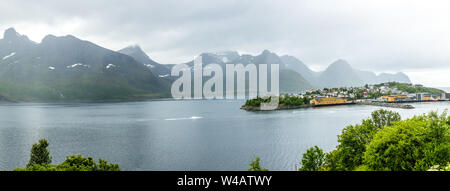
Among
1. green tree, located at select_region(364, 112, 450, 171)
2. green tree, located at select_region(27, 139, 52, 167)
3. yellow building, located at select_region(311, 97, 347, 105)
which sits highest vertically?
green tree, located at select_region(364, 112, 450, 171)

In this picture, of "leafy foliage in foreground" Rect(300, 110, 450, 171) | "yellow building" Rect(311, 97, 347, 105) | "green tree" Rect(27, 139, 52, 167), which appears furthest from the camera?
"yellow building" Rect(311, 97, 347, 105)

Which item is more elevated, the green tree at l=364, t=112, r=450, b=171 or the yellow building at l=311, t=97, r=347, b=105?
the green tree at l=364, t=112, r=450, b=171

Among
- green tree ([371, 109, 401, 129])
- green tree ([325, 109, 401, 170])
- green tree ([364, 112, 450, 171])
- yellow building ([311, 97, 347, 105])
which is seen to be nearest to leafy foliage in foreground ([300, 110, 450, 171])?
green tree ([364, 112, 450, 171])

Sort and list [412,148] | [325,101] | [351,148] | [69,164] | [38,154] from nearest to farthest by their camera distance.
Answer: [412,148], [69,164], [351,148], [38,154], [325,101]

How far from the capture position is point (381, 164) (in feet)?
48.9

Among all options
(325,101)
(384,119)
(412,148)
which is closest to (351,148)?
(412,148)

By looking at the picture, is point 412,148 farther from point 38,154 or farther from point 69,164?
point 38,154

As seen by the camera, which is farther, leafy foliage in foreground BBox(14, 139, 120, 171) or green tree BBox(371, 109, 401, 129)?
green tree BBox(371, 109, 401, 129)

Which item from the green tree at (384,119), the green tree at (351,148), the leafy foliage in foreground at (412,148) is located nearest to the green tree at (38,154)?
the green tree at (351,148)

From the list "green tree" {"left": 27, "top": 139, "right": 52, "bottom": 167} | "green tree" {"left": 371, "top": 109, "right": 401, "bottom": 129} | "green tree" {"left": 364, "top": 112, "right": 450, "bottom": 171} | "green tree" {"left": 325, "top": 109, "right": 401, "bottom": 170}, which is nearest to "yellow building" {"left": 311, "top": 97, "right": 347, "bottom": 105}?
"green tree" {"left": 371, "top": 109, "right": 401, "bottom": 129}

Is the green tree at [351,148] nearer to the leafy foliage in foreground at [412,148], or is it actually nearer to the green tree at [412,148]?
the leafy foliage in foreground at [412,148]

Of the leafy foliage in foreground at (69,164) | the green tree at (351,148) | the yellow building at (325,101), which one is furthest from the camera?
the yellow building at (325,101)

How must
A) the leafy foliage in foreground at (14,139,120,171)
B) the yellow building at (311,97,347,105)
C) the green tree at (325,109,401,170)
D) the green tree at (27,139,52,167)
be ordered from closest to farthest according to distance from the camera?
the leafy foliage in foreground at (14,139,120,171)
the green tree at (325,109,401,170)
the green tree at (27,139,52,167)
the yellow building at (311,97,347,105)

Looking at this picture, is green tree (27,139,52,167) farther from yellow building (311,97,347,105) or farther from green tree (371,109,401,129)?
yellow building (311,97,347,105)
